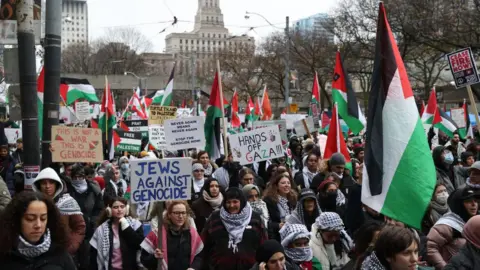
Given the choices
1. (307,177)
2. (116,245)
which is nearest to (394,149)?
(116,245)

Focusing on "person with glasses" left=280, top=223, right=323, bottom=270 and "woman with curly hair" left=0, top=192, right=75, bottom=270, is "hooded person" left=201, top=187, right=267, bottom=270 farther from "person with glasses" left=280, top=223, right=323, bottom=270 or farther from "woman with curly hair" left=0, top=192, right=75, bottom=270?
"woman with curly hair" left=0, top=192, right=75, bottom=270

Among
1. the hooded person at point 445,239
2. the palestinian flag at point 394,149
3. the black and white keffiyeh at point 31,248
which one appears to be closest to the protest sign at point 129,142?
the hooded person at point 445,239

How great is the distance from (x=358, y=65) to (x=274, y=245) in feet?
139

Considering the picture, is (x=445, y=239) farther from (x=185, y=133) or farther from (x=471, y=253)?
(x=185, y=133)

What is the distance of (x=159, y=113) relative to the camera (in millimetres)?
13297

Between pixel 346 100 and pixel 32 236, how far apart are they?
24.9 feet

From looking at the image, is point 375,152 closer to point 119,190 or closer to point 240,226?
point 240,226

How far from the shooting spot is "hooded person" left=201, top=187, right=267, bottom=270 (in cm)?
583

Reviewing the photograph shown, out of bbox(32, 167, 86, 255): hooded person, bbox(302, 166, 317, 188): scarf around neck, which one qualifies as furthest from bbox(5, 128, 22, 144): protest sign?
bbox(32, 167, 86, 255): hooded person

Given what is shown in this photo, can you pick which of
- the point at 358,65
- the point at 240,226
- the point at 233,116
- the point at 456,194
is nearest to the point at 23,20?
the point at 240,226

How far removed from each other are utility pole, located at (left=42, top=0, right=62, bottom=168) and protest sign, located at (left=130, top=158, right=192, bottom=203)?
3.25 m

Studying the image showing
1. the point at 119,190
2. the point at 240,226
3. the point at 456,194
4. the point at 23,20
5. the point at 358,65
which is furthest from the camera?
the point at 358,65

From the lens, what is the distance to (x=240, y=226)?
592 cm

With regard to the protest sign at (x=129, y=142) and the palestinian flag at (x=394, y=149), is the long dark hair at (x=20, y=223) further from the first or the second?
the protest sign at (x=129, y=142)
